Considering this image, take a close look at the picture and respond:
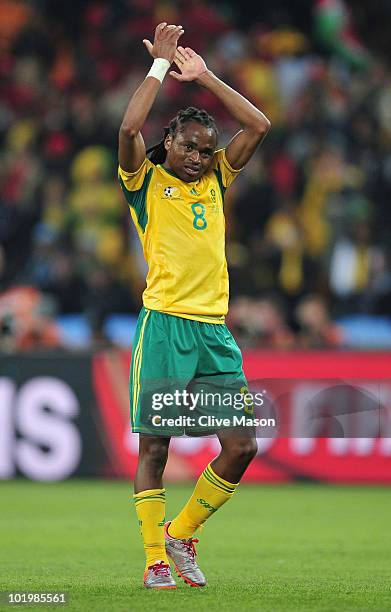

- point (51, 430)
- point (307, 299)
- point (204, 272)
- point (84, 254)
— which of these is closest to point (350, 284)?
point (307, 299)

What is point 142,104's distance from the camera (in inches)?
236

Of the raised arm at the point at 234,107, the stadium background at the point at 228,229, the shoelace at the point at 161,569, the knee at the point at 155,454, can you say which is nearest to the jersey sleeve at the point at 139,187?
the raised arm at the point at 234,107

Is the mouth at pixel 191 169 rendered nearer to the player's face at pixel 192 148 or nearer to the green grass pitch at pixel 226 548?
the player's face at pixel 192 148

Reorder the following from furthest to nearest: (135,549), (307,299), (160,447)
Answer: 1. (307,299)
2. (135,549)
3. (160,447)

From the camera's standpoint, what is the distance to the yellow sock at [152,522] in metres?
6.04

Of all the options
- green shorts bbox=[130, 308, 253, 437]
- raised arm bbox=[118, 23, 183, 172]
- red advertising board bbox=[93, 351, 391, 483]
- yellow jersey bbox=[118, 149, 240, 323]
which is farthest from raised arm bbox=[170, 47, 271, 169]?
red advertising board bbox=[93, 351, 391, 483]

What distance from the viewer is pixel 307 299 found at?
1372cm

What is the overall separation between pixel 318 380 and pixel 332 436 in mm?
581

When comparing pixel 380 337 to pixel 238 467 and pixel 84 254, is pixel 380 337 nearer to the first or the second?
pixel 84 254

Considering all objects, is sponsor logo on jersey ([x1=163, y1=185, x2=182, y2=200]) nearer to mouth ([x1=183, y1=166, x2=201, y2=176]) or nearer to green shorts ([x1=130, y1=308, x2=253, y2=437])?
mouth ([x1=183, y1=166, x2=201, y2=176])

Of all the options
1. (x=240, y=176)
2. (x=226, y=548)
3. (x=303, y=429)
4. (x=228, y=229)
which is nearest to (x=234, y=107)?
(x=226, y=548)

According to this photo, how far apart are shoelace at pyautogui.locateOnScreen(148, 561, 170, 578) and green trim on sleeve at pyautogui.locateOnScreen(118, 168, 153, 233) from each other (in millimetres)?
1651

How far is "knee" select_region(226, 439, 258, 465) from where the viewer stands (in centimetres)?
609

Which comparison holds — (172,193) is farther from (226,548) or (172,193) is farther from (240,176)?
(240,176)
